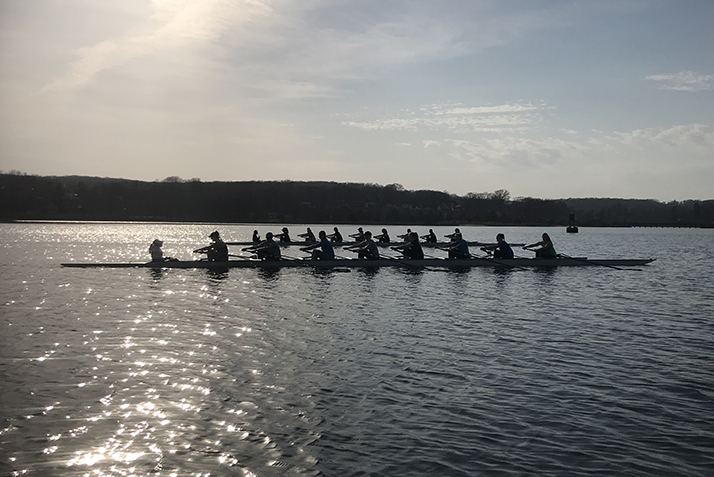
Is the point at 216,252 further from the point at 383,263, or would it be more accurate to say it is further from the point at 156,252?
the point at 383,263

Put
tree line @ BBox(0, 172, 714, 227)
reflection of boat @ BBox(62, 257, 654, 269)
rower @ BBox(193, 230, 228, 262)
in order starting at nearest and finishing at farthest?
reflection of boat @ BBox(62, 257, 654, 269) < rower @ BBox(193, 230, 228, 262) < tree line @ BBox(0, 172, 714, 227)

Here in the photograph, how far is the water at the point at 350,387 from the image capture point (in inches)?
271

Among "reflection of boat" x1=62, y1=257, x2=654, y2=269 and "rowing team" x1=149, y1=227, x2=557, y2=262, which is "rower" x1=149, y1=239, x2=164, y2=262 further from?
"reflection of boat" x1=62, y1=257, x2=654, y2=269

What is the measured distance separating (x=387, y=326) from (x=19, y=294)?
1393 centimetres

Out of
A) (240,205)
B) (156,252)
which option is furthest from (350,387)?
(240,205)

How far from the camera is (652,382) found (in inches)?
407

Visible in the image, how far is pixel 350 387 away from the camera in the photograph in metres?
9.66

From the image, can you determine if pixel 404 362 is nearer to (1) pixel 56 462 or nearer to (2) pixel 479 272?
(1) pixel 56 462

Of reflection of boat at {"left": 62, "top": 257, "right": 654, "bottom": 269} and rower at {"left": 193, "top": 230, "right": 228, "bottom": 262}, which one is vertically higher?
rower at {"left": 193, "top": 230, "right": 228, "bottom": 262}

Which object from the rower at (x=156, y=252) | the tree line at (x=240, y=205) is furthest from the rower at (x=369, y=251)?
the tree line at (x=240, y=205)

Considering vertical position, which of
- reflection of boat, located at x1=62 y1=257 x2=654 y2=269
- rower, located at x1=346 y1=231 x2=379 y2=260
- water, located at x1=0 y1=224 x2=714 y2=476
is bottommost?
water, located at x1=0 y1=224 x2=714 y2=476

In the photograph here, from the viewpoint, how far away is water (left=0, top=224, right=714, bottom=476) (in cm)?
688

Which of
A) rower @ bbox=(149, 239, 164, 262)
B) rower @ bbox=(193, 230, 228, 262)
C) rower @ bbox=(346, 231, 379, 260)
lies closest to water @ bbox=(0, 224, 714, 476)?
rower @ bbox=(149, 239, 164, 262)

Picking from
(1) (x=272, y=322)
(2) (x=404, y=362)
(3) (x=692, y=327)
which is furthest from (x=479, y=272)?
(2) (x=404, y=362)
